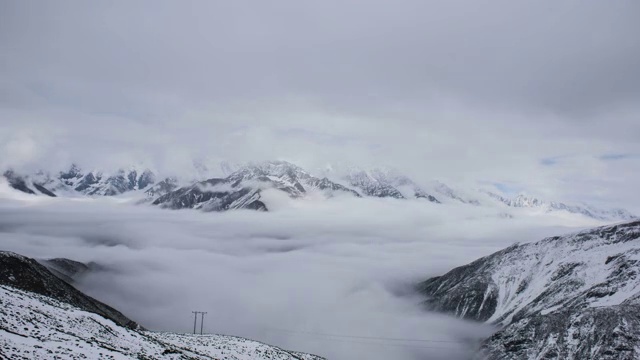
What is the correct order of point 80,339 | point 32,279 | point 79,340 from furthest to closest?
point 32,279
point 80,339
point 79,340

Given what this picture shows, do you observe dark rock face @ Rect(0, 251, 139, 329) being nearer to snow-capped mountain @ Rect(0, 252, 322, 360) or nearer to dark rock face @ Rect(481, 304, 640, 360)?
snow-capped mountain @ Rect(0, 252, 322, 360)

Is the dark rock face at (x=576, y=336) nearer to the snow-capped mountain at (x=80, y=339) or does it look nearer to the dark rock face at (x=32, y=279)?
the snow-capped mountain at (x=80, y=339)

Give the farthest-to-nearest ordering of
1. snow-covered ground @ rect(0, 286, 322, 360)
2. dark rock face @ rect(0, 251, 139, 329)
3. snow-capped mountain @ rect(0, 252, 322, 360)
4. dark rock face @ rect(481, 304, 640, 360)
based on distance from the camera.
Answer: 1. dark rock face @ rect(481, 304, 640, 360)
2. dark rock face @ rect(0, 251, 139, 329)
3. snow-capped mountain @ rect(0, 252, 322, 360)
4. snow-covered ground @ rect(0, 286, 322, 360)

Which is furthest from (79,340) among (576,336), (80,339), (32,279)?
(576,336)

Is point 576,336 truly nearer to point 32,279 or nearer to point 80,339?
point 80,339

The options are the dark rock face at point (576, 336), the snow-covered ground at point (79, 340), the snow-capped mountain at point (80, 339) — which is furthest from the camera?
the dark rock face at point (576, 336)

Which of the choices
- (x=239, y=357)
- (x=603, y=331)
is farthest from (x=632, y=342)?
(x=239, y=357)

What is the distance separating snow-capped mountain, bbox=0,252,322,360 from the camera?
40.6m

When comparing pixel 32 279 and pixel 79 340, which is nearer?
pixel 79 340

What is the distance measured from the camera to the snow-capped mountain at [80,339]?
Answer: 1599 inches

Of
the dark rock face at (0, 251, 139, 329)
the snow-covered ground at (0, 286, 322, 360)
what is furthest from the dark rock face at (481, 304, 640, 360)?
the dark rock face at (0, 251, 139, 329)

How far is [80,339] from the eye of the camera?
4678 centimetres

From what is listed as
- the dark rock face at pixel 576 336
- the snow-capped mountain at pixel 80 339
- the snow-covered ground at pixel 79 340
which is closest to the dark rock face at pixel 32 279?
the snow-capped mountain at pixel 80 339

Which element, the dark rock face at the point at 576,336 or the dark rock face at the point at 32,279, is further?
the dark rock face at the point at 576,336
